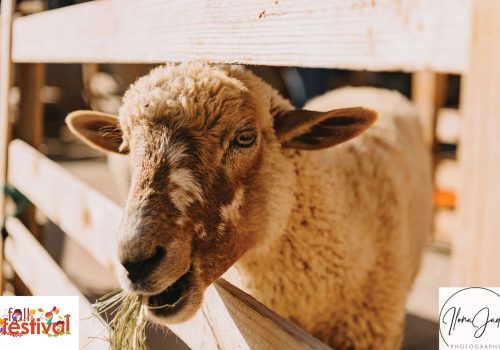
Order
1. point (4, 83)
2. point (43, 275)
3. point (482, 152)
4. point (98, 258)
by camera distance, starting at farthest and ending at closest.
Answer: point (4, 83) → point (43, 275) → point (98, 258) → point (482, 152)

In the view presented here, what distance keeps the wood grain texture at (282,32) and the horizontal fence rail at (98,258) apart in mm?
559

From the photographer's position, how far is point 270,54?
1169 mm

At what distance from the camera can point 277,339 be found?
3.97ft

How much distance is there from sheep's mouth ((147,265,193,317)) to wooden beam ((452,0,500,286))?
772 mm

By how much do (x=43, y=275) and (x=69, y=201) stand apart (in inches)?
12.9

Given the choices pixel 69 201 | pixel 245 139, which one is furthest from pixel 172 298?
pixel 69 201

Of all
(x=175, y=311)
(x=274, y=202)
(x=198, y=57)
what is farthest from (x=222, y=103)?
(x=175, y=311)

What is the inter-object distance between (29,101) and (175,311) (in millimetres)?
2317

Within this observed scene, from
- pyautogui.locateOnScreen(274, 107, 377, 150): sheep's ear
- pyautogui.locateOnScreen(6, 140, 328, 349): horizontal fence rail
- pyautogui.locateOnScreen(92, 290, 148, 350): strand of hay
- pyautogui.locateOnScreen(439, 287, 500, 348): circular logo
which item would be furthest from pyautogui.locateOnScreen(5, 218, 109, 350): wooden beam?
pyautogui.locateOnScreen(439, 287, 500, 348): circular logo

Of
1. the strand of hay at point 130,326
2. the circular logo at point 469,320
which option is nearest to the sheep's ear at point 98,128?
the strand of hay at point 130,326

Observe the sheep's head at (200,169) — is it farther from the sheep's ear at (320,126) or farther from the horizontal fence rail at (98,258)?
the horizontal fence rail at (98,258)

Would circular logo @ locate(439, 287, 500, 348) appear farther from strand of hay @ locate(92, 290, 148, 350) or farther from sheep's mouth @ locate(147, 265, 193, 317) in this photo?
strand of hay @ locate(92, 290, 148, 350)

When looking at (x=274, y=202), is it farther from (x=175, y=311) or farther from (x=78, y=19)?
(x=78, y=19)

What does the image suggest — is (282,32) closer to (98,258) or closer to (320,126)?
(320,126)
